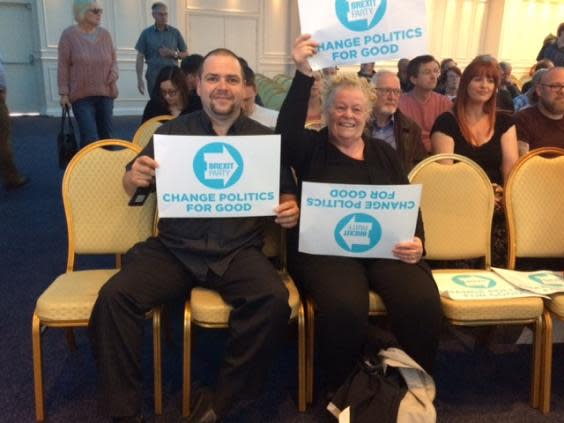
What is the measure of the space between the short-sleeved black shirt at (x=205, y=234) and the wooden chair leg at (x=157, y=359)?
0.74 ft

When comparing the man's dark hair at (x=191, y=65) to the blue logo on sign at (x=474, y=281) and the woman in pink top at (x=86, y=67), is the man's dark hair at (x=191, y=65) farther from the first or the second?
the blue logo on sign at (x=474, y=281)

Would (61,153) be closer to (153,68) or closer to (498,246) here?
(153,68)

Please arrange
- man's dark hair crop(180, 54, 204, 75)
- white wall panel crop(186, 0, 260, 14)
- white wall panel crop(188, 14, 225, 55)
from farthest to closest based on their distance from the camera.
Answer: white wall panel crop(188, 14, 225, 55)
white wall panel crop(186, 0, 260, 14)
man's dark hair crop(180, 54, 204, 75)

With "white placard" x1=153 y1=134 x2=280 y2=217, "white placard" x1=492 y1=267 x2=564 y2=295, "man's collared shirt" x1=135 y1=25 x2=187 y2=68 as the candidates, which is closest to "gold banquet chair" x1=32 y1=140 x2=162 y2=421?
"white placard" x1=153 y1=134 x2=280 y2=217

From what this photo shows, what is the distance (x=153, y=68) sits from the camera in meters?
7.36

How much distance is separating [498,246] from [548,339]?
2.44 ft

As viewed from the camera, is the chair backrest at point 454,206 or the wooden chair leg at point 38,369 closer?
the wooden chair leg at point 38,369

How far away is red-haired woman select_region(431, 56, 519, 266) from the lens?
2869 mm

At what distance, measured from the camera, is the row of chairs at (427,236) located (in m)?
1.97

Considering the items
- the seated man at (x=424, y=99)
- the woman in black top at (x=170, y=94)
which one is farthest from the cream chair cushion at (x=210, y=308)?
the seated man at (x=424, y=99)

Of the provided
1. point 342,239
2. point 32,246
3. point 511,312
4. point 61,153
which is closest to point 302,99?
point 342,239

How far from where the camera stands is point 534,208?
2.49 m

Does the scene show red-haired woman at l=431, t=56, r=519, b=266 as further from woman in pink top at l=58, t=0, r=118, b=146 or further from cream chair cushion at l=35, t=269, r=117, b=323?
woman in pink top at l=58, t=0, r=118, b=146

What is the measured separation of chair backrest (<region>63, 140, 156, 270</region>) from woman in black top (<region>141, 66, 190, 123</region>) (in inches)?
57.4
